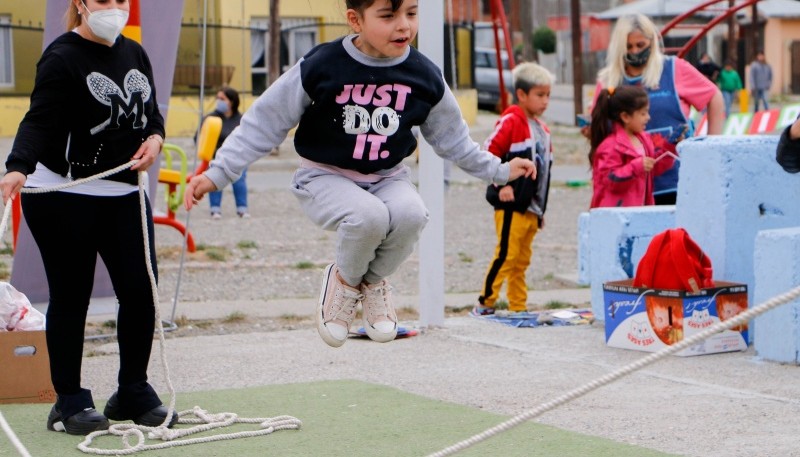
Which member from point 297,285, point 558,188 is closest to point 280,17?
point 558,188

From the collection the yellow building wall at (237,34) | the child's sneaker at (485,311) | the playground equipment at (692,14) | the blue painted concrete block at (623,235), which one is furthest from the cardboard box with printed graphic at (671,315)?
the yellow building wall at (237,34)

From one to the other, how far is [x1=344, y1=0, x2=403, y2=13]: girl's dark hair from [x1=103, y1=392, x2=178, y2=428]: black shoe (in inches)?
77.5

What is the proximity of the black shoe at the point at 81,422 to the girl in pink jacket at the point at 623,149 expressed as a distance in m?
4.01

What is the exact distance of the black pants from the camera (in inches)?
202

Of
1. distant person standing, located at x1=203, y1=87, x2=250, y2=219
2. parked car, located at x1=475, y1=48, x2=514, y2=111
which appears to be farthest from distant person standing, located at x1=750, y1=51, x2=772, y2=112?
distant person standing, located at x1=203, y1=87, x2=250, y2=219

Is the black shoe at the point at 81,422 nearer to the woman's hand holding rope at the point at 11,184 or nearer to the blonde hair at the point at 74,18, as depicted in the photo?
the woman's hand holding rope at the point at 11,184

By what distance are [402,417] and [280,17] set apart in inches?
887

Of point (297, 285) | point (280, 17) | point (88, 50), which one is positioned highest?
point (280, 17)

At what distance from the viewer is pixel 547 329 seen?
8.06 metres

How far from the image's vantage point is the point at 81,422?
5.23 metres

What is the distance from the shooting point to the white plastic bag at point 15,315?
6.11 m

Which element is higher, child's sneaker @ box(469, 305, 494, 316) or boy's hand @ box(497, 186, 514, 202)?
boy's hand @ box(497, 186, 514, 202)

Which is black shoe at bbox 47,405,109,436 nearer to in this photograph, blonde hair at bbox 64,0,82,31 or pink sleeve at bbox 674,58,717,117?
blonde hair at bbox 64,0,82,31

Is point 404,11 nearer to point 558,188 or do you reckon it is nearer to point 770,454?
point 770,454
